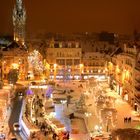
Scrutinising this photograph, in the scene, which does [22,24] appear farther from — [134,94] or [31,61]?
[134,94]

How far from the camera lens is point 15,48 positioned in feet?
122

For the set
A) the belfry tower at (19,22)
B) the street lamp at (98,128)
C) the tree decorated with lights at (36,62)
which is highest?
the belfry tower at (19,22)

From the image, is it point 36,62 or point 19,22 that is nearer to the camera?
point 36,62

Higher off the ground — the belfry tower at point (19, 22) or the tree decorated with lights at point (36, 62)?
the belfry tower at point (19, 22)

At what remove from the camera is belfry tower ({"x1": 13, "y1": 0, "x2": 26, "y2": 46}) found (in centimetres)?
4147

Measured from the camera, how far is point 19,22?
42844 mm

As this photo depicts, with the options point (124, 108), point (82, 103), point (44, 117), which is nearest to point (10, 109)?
point (44, 117)

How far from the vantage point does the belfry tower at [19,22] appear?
41.5m

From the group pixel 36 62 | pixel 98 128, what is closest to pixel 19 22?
pixel 36 62

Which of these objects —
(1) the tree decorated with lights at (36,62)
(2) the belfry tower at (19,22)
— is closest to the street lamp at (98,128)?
(1) the tree decorated with lights at (36,62)

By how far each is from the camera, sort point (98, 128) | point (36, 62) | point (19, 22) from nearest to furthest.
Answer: point (98, 128)
point (36, 62)
point (19, 22)

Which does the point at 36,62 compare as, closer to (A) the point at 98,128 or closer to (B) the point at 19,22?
(B) the point at 19,22

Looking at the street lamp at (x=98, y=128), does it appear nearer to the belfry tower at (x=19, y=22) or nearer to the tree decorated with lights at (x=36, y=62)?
the tree decorated with lights at (x=36, y=62)

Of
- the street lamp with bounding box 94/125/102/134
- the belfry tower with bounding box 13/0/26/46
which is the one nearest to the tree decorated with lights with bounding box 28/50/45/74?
the belfry tower with bounding box 13/0/26/46
